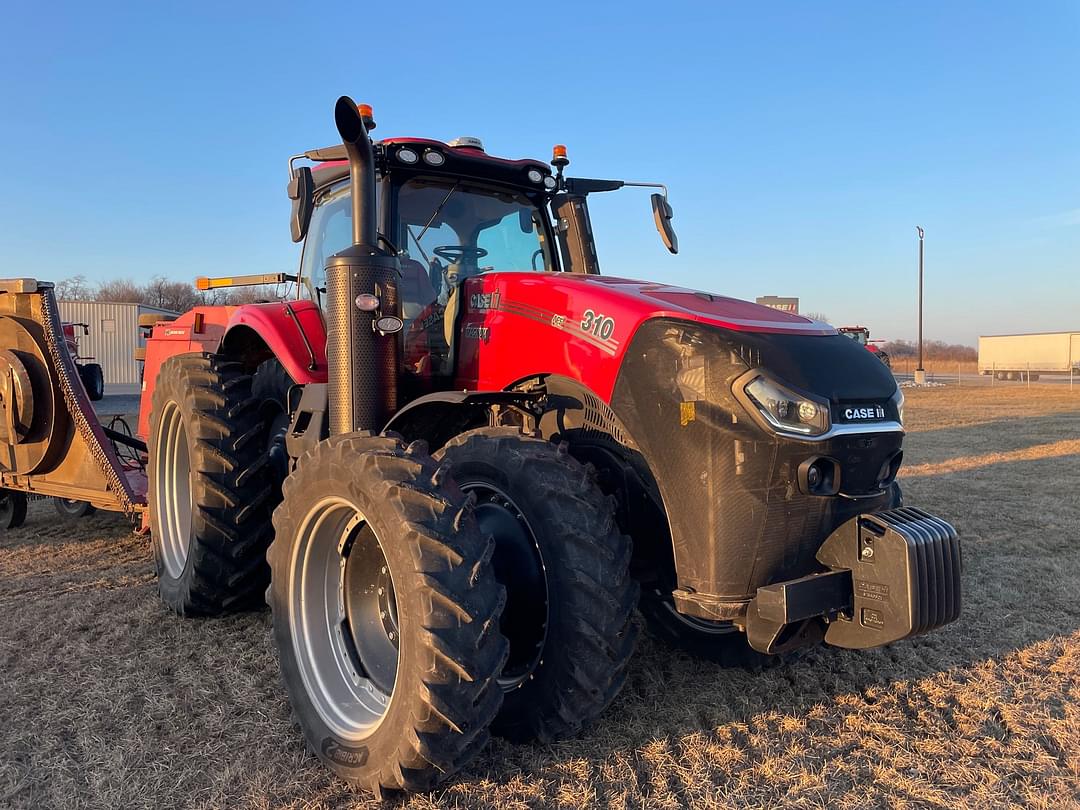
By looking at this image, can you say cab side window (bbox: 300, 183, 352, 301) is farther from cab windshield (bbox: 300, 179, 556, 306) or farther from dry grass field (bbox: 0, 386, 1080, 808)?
dry grass field (bbox: 0, 386, 1080, 808)

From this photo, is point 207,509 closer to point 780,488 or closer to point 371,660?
point 371,660

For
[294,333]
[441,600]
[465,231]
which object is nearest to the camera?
[441,600]

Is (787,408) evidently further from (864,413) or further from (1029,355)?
(1029,355)

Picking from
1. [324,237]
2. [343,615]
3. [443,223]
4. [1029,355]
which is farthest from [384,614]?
[1029,355]

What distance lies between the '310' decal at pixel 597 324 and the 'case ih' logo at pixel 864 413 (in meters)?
0.88

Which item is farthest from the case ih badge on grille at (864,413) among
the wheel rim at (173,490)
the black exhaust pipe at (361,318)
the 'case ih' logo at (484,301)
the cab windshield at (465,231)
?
the wheel rim at (173,490)

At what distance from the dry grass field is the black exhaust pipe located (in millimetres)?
1330

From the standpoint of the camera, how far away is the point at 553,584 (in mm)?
2668

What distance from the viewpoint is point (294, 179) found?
360 centimetres

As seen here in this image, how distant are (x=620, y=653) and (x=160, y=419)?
3554 mm

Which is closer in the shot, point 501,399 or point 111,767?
point 111,767

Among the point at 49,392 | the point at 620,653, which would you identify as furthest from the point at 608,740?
the point at 49,392

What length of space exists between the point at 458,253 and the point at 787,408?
203cm

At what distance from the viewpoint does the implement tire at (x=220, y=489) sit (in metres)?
4.16
